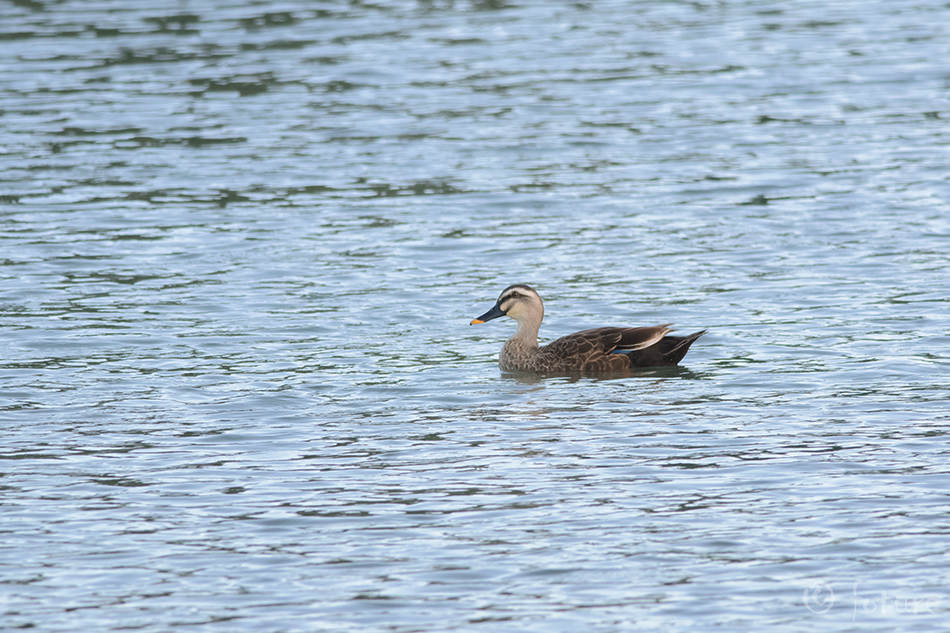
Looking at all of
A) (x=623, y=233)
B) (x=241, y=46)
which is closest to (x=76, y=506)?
(x=623, y=233)

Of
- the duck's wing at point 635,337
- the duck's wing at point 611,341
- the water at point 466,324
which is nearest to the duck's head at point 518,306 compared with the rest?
the water at point 466,324

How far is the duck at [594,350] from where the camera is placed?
1365 cm

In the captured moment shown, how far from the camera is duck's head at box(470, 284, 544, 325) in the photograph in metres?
14.6

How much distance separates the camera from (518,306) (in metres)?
14.7

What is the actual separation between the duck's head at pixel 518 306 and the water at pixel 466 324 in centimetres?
54

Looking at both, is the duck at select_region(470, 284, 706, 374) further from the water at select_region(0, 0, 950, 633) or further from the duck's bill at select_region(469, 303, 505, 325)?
the water at select_region(0, 0, 950, 633)

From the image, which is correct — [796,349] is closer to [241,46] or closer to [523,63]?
[523,63]

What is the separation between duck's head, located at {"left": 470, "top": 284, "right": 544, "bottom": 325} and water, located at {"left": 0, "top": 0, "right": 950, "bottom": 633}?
1.78 ft

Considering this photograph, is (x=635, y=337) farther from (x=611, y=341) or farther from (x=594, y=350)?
(x=594, y=350)

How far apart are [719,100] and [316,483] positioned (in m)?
17.4

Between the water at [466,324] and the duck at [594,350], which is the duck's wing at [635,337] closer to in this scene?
the duck at [594,350]

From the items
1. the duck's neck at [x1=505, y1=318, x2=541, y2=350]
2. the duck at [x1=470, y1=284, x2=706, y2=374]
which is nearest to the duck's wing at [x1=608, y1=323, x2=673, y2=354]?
the duck at [x1=470, y1=284, x2=706, y2=374]

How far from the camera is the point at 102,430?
462 inches

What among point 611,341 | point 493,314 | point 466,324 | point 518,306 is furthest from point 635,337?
point 466,324
